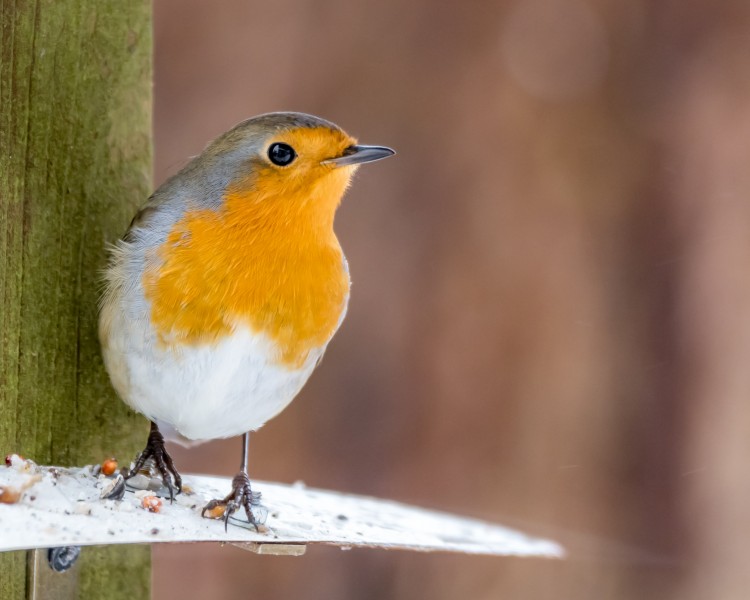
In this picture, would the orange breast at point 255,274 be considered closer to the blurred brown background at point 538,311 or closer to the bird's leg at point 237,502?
the bird's leg at point 237,502

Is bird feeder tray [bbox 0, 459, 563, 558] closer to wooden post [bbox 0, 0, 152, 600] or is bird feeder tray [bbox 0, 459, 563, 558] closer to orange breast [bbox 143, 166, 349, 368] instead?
wooden post [bbox 0, 0, 152, 600]

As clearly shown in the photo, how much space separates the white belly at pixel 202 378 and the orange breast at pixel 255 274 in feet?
0.11

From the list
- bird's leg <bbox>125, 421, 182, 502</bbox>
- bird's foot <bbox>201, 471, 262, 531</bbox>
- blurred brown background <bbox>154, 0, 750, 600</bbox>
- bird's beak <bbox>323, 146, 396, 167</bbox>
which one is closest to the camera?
bird's foot <bbox>201, 471, 262, 531</bbox>

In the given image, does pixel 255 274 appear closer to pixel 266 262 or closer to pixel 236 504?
pixel 266 262

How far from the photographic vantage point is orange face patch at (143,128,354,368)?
2.43m

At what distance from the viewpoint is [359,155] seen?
2.65 m

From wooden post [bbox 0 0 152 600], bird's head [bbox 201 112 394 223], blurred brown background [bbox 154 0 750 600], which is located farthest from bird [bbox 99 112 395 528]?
blurred brown background [bbox 154 0 750 600]

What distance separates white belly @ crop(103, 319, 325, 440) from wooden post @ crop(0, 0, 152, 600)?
139 millimetres

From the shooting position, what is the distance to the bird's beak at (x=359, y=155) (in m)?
2.63

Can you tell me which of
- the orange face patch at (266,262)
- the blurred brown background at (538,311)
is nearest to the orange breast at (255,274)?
the orange face patch at (266,262)

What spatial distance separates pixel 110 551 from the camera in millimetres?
2691

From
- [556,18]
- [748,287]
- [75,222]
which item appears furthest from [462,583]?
[75,222]

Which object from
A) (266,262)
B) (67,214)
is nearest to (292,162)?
(266,262)

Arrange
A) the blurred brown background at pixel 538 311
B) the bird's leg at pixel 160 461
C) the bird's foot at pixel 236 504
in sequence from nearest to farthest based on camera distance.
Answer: the bird's foot at pixel 236 504 < the bird's leg at pixel 160 461 < the blurred brown background at pixel 538 311
